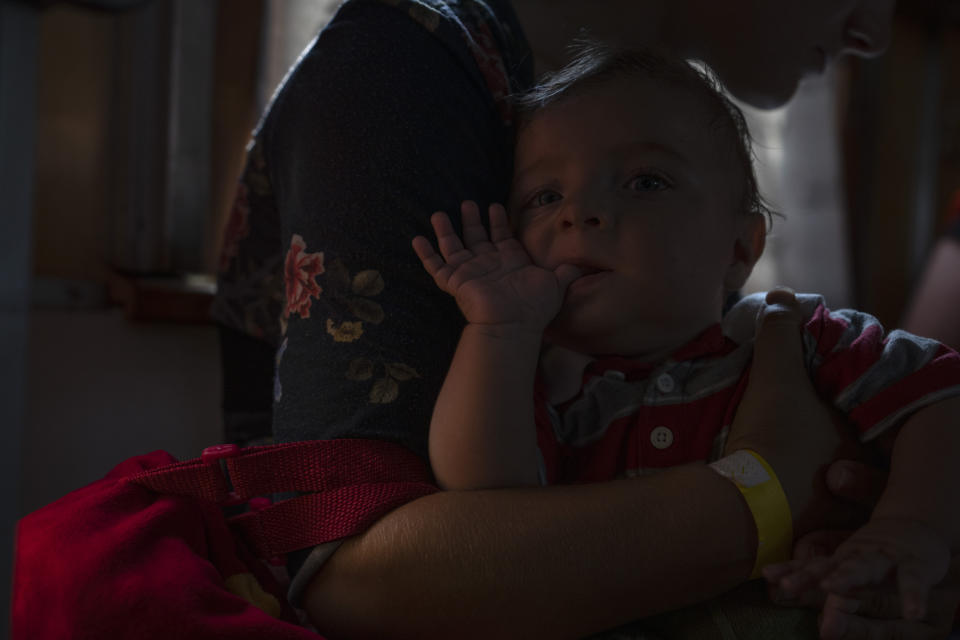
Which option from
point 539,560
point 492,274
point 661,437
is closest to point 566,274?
point 492,274

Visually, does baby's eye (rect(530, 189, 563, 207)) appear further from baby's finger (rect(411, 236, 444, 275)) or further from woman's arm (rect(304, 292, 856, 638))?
woman's arm (rect(304, 292, 856, 638))

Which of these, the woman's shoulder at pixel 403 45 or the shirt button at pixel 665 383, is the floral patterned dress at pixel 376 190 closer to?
the woman's shoulder at pixel 403 45

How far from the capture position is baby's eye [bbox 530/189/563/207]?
81 cm

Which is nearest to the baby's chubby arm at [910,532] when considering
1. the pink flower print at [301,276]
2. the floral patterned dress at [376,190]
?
the floral patterned dress at [376,190]

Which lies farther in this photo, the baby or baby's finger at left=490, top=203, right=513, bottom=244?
baby's finger at left=490, top=203, right=513, bottom=244

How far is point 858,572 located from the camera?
1.79 feet

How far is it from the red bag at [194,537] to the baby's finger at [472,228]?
0.68 ft

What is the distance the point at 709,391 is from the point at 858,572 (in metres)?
0.26

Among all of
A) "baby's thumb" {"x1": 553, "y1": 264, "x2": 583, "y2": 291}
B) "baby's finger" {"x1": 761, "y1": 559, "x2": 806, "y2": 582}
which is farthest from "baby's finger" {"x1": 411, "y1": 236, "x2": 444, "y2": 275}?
"baby's finger" {"x1": 761, "y1": 559, "x2": 806, "y2": 582}

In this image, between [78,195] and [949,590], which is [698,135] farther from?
[78,195]

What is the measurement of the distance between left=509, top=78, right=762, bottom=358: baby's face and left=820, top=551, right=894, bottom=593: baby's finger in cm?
30

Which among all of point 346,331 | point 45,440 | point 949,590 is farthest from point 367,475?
point 45,440

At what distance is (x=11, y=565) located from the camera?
0.41 m

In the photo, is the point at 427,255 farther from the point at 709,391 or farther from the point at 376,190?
the point at 709,391
